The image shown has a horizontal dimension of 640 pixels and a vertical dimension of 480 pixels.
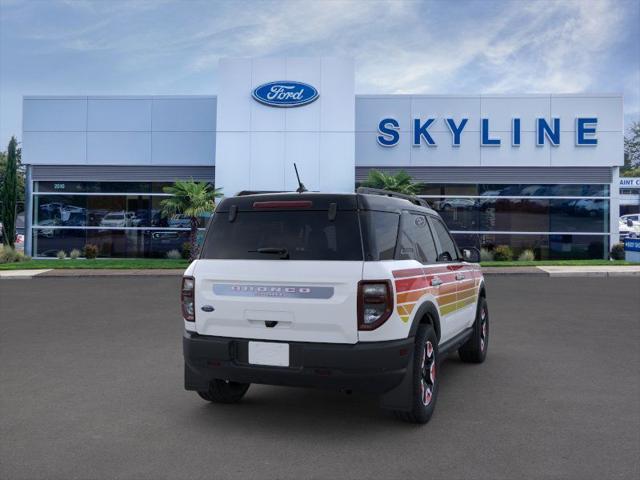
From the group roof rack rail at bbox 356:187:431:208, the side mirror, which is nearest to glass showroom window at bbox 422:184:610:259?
the side mirror

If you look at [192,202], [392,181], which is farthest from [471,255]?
[192,202]

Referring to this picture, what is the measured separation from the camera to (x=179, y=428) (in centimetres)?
495

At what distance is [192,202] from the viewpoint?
23266mm

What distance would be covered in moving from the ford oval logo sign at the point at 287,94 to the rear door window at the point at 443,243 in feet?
61.6

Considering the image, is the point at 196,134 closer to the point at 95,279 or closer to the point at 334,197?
the point at 95,279

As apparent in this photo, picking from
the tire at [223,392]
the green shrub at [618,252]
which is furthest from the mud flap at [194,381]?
the green shrub at [618,252]

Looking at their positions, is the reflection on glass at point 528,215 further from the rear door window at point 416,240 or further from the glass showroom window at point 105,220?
the rear door window at point 416,240

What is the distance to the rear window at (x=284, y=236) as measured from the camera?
474 cm

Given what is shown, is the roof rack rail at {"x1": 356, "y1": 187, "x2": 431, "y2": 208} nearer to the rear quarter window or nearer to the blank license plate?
the rear quarter window

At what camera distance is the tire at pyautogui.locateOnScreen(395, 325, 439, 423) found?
4.87m

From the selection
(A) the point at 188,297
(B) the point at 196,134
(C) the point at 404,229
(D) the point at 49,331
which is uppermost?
(B) the point at 196,134

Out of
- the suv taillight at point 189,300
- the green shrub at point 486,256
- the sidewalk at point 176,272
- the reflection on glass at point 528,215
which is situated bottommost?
the sidewalk at point 176,272

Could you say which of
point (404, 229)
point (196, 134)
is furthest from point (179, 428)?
point (196, 134)

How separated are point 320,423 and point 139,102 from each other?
24.5 meters
